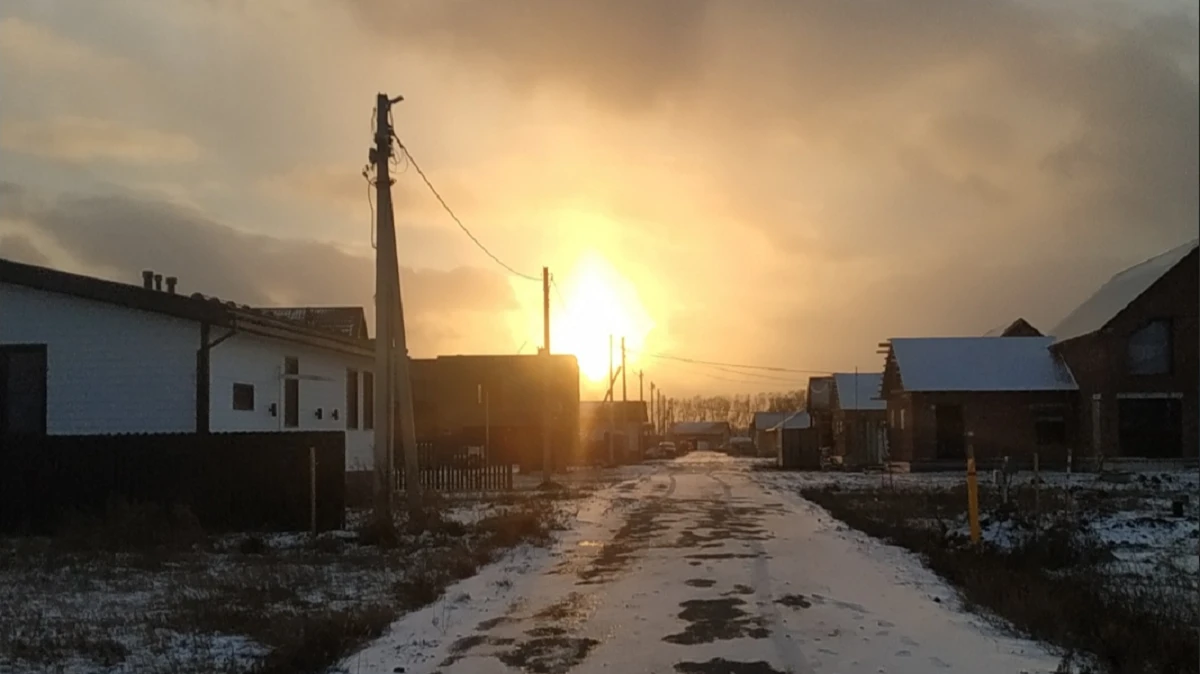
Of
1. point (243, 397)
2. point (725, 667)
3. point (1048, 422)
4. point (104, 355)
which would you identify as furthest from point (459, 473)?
point (1048, 422)

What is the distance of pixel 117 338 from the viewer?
837 inches

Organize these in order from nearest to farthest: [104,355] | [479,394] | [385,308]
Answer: [385,308] < [104,355] < [479,394]

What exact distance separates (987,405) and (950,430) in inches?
75.8

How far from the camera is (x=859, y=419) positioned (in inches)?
2537

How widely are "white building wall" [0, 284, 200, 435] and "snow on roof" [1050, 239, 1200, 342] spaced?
37955 mm

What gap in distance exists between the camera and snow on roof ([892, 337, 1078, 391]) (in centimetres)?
4944

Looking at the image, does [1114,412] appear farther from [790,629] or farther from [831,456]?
[790,629]

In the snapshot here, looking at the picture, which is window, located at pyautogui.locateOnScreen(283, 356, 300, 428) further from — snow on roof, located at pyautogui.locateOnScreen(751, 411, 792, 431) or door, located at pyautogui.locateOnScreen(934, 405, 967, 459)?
snow on roof, located at pyautogui.locateOnScreen(751, 411, 792, 431)

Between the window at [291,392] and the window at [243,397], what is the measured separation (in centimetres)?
177

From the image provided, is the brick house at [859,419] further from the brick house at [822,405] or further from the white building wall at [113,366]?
the white building wall at [113,366]

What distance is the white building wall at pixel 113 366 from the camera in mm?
21172

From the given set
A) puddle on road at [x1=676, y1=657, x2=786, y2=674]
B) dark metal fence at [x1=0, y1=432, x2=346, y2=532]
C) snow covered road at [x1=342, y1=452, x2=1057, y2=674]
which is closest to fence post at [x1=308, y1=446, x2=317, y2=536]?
dark metal fence at [x1=0, y1=432, x2=346, y2=532]

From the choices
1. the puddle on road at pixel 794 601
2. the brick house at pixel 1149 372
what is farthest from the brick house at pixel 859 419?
the puddle on road at pixel 794 601

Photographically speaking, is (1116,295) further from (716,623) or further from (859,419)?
(716,623)
